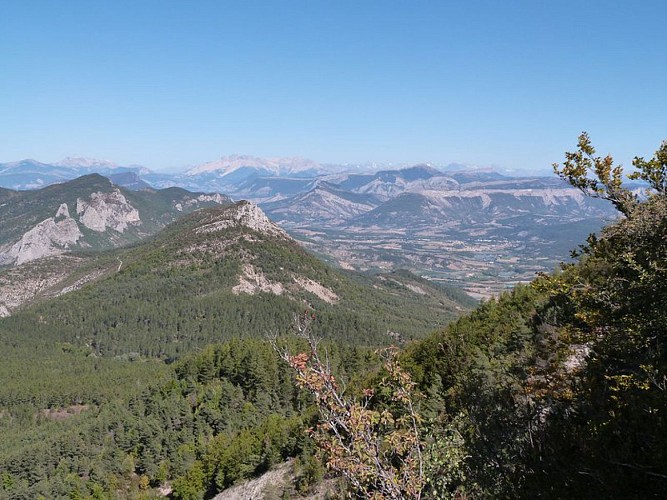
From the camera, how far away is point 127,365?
16825 centimetres

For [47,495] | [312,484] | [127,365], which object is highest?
[312,484]

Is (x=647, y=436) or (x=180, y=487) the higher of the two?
(x=647, y=436)

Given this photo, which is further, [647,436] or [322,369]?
[322,369]

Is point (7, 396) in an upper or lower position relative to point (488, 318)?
lower

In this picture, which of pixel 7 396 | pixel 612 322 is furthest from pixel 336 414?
pixel 7 396

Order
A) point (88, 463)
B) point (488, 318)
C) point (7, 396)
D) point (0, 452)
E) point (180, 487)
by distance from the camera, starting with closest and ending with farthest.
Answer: point (180, 487) < point (488, 318) < point (88, 463) < point (0, 452) < point (7, 396)

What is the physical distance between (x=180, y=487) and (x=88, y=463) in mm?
33926

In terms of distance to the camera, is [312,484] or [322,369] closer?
[322,369]

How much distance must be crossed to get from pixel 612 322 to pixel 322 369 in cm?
1344

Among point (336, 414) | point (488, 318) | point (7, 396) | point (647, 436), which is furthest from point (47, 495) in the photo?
point (647, 436)

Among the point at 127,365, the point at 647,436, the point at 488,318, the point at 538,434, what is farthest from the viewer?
the point at 127,365

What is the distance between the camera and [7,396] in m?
133

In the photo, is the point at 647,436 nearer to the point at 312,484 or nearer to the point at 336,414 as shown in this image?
the point at 336,414

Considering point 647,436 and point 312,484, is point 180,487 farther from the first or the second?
point 647,436
